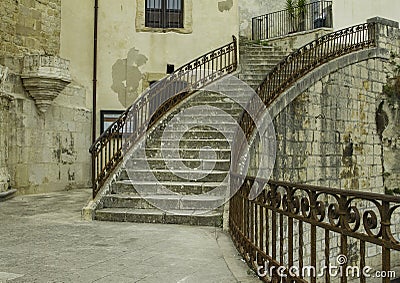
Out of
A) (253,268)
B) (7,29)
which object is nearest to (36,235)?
(253,268)

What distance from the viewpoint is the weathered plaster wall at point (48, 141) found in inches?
410

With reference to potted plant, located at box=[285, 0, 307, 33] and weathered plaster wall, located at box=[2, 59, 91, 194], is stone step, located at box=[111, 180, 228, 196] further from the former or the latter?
potted plant, located at box=[285, 0, 307, 33]

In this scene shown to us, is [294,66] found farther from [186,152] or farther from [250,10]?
[250,10]

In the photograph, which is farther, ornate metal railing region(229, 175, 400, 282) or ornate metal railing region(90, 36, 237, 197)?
ornate metal railing region(90, 36, 237, 197)

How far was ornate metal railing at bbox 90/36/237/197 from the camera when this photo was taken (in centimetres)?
805

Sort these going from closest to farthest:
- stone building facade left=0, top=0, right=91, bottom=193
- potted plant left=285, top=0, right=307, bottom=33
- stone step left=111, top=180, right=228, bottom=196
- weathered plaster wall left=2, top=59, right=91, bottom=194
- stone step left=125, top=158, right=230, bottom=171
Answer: stone step left=111, top=180, right=228, bottom=196 → stone step left=125, top=158, right=230, bottom=171 → stone building facade left=0, top=0, right=91, bottom=193 → weathered plaster wall left=2, top=59, right=91, bottom=194 → potted plant left=285, top=0, right=307, bottom=33

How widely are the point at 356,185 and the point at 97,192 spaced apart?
22.2 feet

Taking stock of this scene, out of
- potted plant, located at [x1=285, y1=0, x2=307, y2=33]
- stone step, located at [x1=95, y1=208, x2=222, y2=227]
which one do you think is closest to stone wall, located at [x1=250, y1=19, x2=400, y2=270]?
stone step, located at [x1=95, y1=208, x2=222, y2=227]

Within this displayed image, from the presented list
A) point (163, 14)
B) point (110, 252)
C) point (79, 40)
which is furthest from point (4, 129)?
point (163, 14)

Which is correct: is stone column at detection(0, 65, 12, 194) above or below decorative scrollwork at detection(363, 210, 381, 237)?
above

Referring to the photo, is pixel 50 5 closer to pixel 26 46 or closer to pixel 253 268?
pixel 26 46

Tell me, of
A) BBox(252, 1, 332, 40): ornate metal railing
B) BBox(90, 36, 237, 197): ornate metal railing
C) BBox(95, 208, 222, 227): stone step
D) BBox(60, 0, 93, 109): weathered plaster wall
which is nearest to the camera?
BBox(95, 208, 222, 227): stone step

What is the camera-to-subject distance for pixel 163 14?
14234 millimetres

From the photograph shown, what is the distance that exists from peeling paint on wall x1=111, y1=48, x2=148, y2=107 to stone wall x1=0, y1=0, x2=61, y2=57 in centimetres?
201
